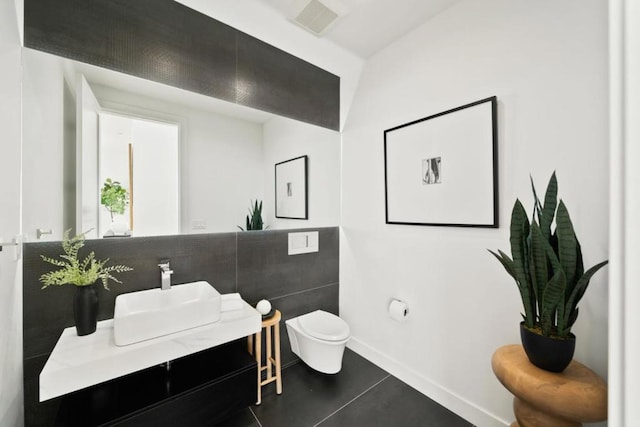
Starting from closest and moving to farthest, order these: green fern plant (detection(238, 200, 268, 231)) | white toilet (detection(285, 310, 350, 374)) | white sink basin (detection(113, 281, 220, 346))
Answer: white sink basin (detection(113, 281, 220, 346)) → white toilet (detection(285, 310, 350, 374)) → green fern plant (detection(238, 200, 268, 231))

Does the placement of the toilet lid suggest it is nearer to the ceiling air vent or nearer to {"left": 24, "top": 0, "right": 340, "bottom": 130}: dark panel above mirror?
{"left": 24, "top": 0, "right": 340, "bottom": 130}: dark panel above mirror

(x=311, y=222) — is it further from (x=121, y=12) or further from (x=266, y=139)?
(x=121, y=12)

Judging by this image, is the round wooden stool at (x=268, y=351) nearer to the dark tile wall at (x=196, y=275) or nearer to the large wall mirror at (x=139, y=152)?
the dark tile wall at (x=196, y=275)

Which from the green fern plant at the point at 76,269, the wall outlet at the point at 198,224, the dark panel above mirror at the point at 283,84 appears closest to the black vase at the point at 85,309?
the green fern plant at the point at 76,269

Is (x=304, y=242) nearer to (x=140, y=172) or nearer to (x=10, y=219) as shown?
(x=140, y=172)

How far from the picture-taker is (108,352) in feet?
3.57

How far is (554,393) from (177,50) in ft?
8.03

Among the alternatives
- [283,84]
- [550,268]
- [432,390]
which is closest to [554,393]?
[550,268]

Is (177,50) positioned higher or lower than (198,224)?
higher

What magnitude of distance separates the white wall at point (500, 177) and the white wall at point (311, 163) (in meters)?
0.17

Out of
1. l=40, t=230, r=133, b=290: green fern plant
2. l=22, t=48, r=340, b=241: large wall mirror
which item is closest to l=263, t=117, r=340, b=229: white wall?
l=22, t=48, r=340, b=241: large wall mirror

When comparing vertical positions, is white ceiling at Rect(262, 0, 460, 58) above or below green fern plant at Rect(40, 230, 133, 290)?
above

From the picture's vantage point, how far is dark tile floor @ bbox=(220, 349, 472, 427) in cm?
155

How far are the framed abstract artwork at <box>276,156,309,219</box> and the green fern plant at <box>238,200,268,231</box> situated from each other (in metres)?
0.16
